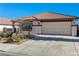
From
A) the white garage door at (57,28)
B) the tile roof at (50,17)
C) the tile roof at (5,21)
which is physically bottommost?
the white garage door at (57,28)

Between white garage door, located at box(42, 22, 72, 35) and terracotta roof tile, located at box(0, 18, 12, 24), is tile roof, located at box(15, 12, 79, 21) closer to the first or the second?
white garage door, located at box(42, 22, 72, 35)

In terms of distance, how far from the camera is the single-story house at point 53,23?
68.9 feet

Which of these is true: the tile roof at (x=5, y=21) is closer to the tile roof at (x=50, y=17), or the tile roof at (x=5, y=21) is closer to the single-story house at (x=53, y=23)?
the single-story house at (x=53, y=23)

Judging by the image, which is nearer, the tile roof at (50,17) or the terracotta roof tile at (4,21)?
Answer: the tile roof at (50,17)

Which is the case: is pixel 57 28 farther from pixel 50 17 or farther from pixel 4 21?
pixel 4 21

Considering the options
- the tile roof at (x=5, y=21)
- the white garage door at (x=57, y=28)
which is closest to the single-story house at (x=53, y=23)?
the white garage door at (x=57, y=28)

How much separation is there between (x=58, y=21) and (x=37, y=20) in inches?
102

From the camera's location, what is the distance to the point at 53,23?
21.7 m

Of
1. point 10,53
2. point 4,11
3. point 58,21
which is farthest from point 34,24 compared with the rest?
point 10,53

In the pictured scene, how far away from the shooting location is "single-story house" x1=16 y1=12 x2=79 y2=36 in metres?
21.0

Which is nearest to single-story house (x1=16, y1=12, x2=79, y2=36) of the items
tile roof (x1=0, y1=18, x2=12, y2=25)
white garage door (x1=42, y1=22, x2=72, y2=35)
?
white garage door (x1=42, y1=22, x2=72, y2=35)

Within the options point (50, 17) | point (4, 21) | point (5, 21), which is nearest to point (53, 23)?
point (50, 17)

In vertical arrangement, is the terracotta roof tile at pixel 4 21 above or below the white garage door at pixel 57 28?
above

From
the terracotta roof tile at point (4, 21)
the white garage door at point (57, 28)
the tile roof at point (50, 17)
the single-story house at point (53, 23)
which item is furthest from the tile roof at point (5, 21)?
the white garage door at point (57, 28)
